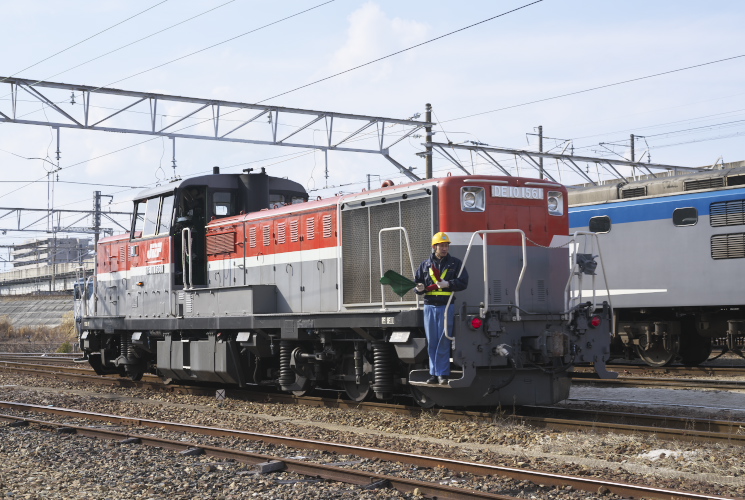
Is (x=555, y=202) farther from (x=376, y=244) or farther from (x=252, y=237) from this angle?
(x=252, y=237)

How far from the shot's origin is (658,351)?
53.7 feet

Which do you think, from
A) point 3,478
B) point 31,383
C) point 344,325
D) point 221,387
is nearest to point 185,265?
point 221,387

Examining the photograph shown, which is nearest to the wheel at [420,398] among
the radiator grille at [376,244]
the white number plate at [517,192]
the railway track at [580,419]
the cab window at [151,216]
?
the railway track at [580,419]

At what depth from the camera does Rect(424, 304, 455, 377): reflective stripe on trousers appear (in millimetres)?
8719

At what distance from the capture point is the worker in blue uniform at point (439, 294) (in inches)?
343

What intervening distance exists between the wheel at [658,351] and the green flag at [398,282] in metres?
8.52

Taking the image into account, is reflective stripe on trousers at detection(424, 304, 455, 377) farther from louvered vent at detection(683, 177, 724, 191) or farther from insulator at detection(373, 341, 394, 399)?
louvered vent at detection(683, 177, 724, 191)

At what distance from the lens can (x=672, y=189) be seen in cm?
1551

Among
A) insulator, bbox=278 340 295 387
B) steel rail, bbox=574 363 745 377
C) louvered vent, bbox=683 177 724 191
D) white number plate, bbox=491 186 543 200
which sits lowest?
steel rail, bbox=574 363 745 377

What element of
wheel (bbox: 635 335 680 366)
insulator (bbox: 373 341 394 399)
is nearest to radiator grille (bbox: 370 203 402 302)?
A: insulator (bbox: 373 341 394 399)

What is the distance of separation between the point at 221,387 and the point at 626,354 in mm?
8579

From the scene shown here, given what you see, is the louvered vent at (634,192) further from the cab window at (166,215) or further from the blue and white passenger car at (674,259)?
the cab window at (166,215)

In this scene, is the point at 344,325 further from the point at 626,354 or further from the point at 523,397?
the point at 626,354

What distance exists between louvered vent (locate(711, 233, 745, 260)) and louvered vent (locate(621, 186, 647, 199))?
183 cm
